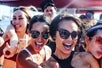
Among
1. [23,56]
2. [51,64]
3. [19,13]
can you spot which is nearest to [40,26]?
[23,56]

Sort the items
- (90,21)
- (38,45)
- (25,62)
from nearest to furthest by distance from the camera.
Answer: (25,62), (38,45), (90,21)

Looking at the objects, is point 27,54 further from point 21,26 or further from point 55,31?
point 21,26

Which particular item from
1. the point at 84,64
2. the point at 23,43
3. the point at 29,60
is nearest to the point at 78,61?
the point at 84,64

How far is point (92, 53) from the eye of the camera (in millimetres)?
2385

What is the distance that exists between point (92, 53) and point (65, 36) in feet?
0.88

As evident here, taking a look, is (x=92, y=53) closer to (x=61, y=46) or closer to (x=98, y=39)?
(x=98, y=39)

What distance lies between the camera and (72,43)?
2512 mm

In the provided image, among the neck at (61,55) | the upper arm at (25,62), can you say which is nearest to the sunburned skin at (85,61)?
the neck at (61,55)

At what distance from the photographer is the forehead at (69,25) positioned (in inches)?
98.9

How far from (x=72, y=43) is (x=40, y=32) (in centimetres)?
36

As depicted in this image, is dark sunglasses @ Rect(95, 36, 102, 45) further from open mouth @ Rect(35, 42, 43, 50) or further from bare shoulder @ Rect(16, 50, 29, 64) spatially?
bare shoulder @ Rect(16, 50, 29, 64)

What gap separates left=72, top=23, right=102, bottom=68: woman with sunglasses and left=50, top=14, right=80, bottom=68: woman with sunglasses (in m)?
0.08

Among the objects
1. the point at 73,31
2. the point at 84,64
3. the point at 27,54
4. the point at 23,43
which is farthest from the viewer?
the point at 23,43

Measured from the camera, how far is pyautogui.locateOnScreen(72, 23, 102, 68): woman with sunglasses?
91.4 inches
